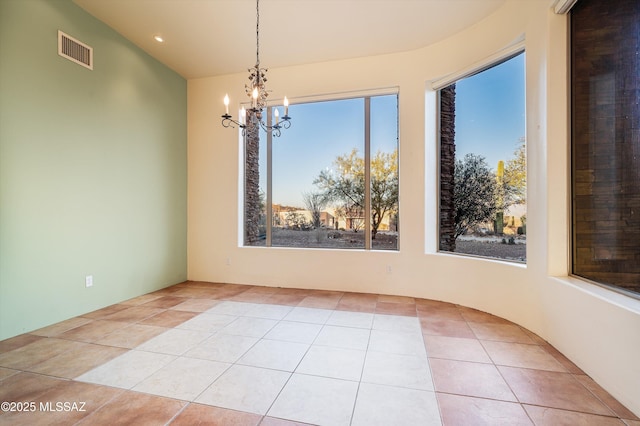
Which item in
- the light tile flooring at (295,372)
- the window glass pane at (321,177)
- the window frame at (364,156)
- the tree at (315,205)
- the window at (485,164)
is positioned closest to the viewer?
the light tile flooring at (295,372)

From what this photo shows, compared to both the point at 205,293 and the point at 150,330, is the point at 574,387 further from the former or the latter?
the point at 205,293

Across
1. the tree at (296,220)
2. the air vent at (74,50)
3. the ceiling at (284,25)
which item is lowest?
the tree at (296,220)

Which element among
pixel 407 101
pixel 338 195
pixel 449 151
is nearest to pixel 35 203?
pixel 338 195

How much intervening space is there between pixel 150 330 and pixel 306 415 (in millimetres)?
1983

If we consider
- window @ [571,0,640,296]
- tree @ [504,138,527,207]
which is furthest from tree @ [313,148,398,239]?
window @ [571,0,640,296]

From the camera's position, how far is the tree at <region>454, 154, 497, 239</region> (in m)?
3.48

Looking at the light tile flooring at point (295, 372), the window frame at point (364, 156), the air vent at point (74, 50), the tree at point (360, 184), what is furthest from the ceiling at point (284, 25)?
the light tile flooring at point (295, 372)

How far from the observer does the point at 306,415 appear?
1683 millimetres

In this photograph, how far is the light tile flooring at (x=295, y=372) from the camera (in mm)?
1696

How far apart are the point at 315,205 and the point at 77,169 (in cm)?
293

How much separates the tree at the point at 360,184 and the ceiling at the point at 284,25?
1431 millimetres

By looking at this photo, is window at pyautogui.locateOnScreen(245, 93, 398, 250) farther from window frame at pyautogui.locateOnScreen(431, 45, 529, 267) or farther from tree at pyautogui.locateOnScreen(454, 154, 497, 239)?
tree at pyautogui.locateOnScreen(454, 154, 497, 239)

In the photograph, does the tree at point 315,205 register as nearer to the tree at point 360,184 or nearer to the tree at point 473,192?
the tree at point 360,184

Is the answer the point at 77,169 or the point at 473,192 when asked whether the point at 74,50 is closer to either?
the point at 77,169
